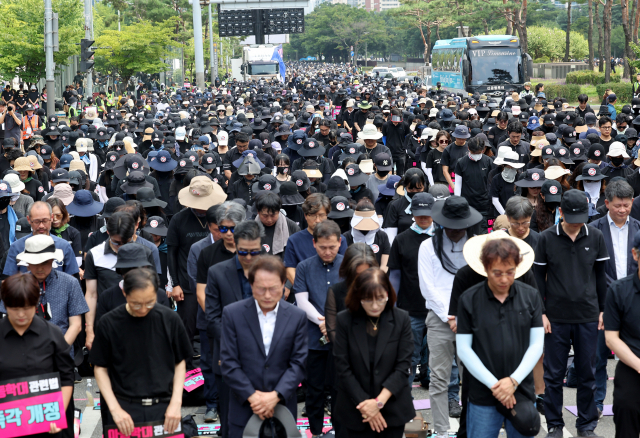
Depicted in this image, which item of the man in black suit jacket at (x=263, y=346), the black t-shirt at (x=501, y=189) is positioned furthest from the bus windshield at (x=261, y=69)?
the man in black suit jacket at (x=263, y=346)

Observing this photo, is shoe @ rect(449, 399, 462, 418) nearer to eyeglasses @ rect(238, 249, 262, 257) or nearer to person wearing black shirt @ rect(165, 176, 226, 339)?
eyeglasses @ rect(238, 249, 262, 257)

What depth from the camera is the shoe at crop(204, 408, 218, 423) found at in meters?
7.12

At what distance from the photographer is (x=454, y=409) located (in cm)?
710

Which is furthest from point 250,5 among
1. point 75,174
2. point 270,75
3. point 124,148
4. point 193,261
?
point 193,261

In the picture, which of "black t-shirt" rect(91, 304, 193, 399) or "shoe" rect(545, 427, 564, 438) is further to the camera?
"shoe" rect(545, 427, 564, 438)

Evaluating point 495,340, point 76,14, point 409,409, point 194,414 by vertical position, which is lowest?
point 194,414

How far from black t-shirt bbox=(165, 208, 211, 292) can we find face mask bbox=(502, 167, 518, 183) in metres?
4.18

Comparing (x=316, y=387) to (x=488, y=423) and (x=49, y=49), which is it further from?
(x=49, y=49)

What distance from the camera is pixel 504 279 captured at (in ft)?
16.7

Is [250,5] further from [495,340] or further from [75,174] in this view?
[495,340]

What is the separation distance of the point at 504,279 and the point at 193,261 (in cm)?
312

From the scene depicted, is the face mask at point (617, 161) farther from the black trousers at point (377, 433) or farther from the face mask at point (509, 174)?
the black trousers at point (377, 433)

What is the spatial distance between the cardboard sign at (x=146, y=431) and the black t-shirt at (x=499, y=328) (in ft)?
6.39

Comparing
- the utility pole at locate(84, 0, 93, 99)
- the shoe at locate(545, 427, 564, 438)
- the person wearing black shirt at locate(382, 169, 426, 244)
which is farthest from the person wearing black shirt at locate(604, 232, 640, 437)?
the utility pole at locate(84, 0, 93, 99)
